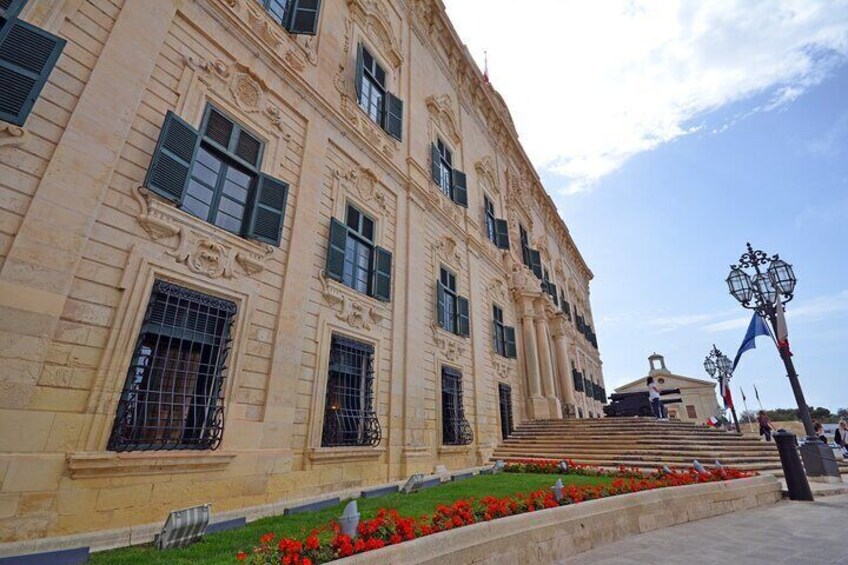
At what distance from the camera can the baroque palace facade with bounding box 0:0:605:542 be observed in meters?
4.09

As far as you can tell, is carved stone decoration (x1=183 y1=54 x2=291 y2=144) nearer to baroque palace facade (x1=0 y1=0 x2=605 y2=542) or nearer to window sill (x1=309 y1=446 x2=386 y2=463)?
baroque palace facade (x1=0 y1=0 x2=605 y2=542)

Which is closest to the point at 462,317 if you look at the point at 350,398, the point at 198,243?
the point at 350,398

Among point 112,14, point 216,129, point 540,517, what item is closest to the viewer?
point 540,517

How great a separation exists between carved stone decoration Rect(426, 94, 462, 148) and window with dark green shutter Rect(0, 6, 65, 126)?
10.4m

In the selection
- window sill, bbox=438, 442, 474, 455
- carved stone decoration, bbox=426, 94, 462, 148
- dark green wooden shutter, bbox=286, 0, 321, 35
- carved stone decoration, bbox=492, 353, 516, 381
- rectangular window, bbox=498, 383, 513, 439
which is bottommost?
window sill, bbox=438, 442, 474, 455

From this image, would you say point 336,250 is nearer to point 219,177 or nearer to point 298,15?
point 219,177

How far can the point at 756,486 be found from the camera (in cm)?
752

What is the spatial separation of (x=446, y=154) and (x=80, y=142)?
11.6 metres

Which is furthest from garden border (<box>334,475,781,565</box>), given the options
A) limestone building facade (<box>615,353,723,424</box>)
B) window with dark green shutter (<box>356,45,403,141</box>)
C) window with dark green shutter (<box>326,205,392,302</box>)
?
limestone building facade (<box>615,353,723,424</box>)

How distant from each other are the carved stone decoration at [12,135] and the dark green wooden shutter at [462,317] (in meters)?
9.74

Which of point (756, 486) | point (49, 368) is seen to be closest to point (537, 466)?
point (756, 486)

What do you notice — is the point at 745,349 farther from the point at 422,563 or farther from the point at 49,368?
the point at 49,368

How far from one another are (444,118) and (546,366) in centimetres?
1129

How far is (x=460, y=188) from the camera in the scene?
14.3 meters
